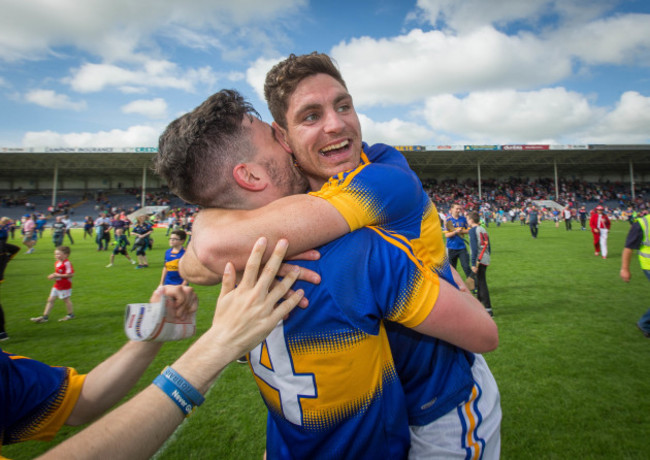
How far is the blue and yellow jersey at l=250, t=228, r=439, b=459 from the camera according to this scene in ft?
3.94

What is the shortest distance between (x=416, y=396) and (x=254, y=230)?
3.36 ft

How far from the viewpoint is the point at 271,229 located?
1.24 metres

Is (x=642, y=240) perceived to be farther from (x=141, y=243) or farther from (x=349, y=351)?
(x=141, y=243)

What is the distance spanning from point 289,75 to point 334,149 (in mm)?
435

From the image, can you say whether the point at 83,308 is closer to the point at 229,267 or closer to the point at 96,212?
the point at 229,267

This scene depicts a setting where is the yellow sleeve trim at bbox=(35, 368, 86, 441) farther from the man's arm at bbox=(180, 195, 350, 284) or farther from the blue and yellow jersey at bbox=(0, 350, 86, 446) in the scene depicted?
the man's arm at bbox=(180, 195, 350, 284)

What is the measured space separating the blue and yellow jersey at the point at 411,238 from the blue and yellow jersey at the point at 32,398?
1891 millimetres

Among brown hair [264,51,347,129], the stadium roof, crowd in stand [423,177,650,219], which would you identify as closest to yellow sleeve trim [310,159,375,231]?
brown hair [264,51,347,129]

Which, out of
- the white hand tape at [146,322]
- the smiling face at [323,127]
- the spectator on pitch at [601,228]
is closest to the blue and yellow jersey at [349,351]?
the white hand tape at [146,322]

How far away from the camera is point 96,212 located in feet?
161

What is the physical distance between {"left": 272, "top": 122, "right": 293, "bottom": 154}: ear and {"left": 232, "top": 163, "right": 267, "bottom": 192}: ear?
0.85 ft

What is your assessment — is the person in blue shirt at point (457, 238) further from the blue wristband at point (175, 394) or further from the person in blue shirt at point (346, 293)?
the blue wristband at point (175, 394)

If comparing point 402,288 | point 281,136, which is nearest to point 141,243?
point 281,136

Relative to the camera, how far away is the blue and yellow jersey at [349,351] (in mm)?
1201
